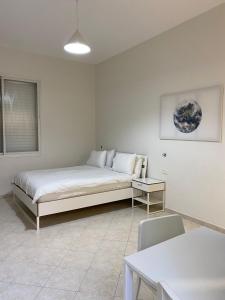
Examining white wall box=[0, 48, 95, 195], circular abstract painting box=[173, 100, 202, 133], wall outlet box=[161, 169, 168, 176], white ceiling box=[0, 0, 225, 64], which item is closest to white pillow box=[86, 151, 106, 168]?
white wall box=[0, 48, 95, 195]

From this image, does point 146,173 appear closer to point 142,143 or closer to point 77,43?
point 142,143

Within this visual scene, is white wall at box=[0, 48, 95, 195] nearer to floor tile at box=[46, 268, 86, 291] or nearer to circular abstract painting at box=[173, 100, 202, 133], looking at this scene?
circular abstract painting at box=[173, 100, 202, 133]

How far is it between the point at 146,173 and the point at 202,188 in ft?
3.72

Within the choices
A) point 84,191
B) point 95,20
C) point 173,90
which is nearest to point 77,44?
point 95,20

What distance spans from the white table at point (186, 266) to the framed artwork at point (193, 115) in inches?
77.7

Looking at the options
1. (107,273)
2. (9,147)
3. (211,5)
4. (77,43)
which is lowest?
(107,273)

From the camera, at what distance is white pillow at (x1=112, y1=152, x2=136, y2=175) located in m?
4.06

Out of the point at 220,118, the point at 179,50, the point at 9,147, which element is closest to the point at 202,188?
the point at 220,118

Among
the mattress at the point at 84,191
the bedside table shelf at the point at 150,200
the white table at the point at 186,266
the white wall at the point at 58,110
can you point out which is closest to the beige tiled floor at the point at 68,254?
the bedside table shelf at the point at 150,200

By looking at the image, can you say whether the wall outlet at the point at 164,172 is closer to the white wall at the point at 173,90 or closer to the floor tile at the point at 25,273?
the white wall at the point at 173,90

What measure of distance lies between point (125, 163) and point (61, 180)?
126 centimetres

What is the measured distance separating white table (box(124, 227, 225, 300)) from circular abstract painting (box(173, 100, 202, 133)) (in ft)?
6.97

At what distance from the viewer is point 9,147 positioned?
4598 millimetres

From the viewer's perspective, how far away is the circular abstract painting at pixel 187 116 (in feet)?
10.4
